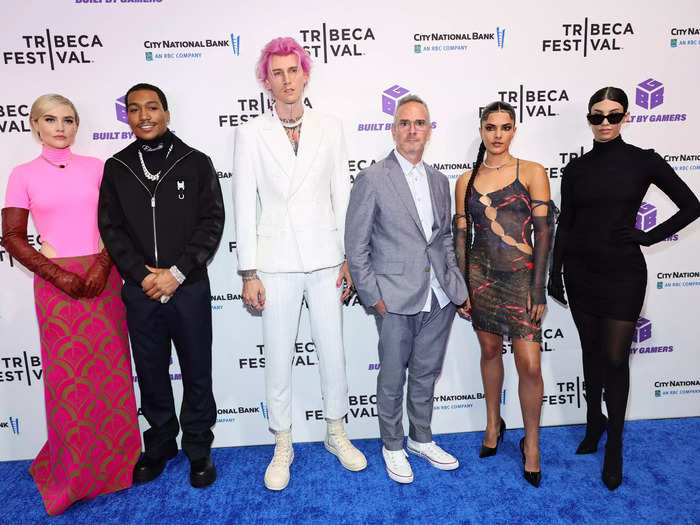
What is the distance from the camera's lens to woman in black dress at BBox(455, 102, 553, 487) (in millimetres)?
2652

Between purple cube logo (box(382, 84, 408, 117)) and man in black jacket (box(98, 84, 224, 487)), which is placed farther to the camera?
purple cube logo (box(382, 84, 408, 117))

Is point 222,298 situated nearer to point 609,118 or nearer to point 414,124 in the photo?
point 414,124

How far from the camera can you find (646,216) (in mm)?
3385

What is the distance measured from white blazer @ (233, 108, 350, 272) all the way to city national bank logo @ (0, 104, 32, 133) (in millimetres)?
1619

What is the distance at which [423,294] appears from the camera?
272 centimetres

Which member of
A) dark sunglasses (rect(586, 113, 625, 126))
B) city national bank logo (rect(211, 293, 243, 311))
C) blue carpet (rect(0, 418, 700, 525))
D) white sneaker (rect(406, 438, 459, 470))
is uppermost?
dark sunglasses (rect(586, 113, 625, 126))

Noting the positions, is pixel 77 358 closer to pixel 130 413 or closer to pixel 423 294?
pixel 130 413

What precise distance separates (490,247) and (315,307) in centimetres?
116

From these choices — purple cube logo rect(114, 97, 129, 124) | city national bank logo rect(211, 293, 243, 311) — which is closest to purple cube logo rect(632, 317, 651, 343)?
city national bank logo rect(211, 293, 243, 311)

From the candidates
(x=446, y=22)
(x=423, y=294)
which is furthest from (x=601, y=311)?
(x=446, y=22)

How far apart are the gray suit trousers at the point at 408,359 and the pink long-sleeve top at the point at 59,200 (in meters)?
1.92

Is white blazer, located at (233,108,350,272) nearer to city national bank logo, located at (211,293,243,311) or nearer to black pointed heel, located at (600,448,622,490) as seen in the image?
city national bank logo, located at (211,293,243,311)

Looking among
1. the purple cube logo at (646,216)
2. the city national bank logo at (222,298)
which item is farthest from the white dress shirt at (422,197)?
the purple cube logo at (646,216)

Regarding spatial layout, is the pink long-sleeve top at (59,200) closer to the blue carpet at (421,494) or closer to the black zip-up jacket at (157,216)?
the black zip-up jacket at (157,216)
